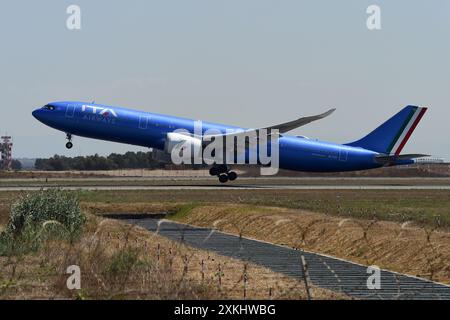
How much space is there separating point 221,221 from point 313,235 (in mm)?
10204

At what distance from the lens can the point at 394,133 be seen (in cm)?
7562

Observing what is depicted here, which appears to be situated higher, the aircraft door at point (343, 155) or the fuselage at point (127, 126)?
the fuselage at point (127, 126)

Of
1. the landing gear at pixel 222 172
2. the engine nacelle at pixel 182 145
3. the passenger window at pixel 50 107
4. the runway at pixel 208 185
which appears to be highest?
the passenger window at pixel 50 107

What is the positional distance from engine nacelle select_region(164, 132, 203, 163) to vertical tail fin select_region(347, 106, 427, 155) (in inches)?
666

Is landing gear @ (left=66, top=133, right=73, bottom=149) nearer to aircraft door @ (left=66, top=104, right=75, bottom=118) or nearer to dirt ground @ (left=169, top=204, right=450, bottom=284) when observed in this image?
aircraft door @ (left=66, top=104, right=75, bottom=118)

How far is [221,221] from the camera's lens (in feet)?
139

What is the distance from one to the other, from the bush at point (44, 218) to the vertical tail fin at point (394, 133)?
4517 cm

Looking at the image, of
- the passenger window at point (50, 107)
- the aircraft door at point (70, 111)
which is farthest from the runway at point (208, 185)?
the passenger window at point (50, 107)

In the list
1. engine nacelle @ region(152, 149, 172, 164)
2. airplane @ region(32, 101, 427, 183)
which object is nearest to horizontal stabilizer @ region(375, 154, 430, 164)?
airplane @ region(32, 101, 427, 183)

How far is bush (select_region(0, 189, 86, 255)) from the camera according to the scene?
27389 millimetres

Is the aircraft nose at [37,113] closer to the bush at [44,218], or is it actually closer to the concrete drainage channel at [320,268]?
the concrete drainage channel at [320,268]

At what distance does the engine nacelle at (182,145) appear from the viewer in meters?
64.2
